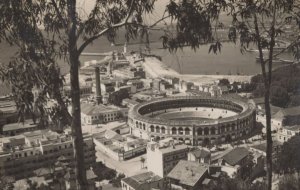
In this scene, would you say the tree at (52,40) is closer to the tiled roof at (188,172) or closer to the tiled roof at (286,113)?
the tiled roof at (188,172)

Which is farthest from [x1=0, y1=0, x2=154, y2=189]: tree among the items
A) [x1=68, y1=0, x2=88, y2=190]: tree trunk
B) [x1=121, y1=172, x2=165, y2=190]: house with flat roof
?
[x1=121, y1=172, x2=165, y2=190]: house with flat roof

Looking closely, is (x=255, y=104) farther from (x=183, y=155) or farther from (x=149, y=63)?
(x=149, y=63)

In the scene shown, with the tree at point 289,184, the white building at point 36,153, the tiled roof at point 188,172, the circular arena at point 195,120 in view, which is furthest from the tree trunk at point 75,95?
the circular arena at point 195,120

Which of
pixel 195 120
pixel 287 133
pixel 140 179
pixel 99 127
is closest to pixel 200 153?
pixel 140 179

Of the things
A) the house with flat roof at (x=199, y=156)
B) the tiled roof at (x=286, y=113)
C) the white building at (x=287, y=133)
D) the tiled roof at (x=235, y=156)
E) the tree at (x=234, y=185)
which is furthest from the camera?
the tiled roof at (x=286, y=113)

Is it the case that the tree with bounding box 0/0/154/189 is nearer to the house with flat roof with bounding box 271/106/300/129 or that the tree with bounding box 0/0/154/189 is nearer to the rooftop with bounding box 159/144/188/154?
the rooftop with bounding box 159/144/188/154

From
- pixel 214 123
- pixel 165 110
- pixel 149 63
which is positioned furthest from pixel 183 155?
pixel 149 63

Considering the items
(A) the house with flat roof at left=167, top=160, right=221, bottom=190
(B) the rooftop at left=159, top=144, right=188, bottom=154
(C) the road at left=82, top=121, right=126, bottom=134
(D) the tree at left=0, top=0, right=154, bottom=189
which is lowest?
(C) the road at left=82, top=121, right=126, bottom=134
